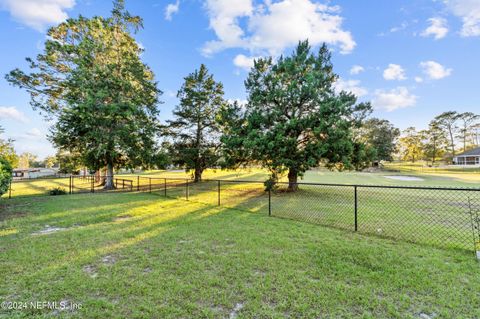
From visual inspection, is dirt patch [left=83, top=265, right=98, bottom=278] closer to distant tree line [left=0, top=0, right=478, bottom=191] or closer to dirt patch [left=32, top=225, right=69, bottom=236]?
dirt patch [left=32, top=225, right=69, bottom=236]

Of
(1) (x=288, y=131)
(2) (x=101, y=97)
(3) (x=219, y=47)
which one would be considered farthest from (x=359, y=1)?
(2) (x=101, y=97)

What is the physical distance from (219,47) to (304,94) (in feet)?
24.2

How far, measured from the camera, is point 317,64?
38.9ft

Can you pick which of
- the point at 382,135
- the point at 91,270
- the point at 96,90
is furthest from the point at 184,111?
the point at 382,135

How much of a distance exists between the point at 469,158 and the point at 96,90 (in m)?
64.5

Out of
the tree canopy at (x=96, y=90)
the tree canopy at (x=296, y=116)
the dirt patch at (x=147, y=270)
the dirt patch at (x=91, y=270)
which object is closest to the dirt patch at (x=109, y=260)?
the dirt patch at (x=91, y=270)

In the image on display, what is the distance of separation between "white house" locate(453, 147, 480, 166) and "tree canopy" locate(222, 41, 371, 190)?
161 ft

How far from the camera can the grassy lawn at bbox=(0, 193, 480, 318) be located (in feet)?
7.29

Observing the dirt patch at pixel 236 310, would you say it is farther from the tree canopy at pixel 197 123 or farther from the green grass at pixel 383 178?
the tree canopy at pixel 197 123

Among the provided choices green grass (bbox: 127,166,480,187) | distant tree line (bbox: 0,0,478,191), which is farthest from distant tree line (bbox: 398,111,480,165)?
distant tree line (bbox: 0,0,478,191)

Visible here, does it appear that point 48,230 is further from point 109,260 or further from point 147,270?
point 147,270

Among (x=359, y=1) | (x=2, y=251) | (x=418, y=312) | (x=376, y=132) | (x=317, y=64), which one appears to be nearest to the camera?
(x=418, y=312)

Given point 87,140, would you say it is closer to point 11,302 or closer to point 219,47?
point 219,47

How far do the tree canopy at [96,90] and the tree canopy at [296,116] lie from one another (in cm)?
796
